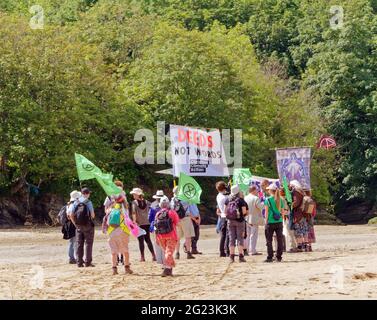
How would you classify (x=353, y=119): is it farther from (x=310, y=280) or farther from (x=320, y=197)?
(x=310, y=280)

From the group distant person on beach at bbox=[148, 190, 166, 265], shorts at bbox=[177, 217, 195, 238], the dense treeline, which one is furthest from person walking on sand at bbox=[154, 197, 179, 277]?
the dense treeline

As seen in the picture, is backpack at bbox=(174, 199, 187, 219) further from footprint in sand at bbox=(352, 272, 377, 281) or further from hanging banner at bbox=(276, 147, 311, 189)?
footprint in sand at bbox=(352, 272, 377, 281)

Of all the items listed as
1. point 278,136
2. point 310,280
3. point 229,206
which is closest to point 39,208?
point 278,136

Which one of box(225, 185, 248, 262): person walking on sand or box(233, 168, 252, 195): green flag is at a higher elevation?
box(233, 168, 252, 195): green flag

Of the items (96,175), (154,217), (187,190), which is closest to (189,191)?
(187,190)

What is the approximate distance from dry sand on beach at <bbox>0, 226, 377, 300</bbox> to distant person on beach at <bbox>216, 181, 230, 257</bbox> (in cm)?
47

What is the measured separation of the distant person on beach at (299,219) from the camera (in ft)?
83.1

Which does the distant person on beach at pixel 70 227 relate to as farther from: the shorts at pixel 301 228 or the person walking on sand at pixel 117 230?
the shorts at pixel 301 228

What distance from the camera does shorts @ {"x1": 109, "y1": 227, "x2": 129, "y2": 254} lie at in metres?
20.6

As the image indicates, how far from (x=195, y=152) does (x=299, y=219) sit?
313cm

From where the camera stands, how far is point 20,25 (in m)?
48.8

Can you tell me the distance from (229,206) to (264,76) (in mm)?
44151

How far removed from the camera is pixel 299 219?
2573 cm
